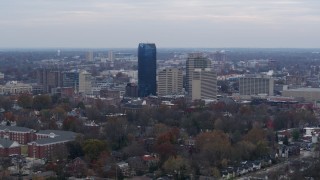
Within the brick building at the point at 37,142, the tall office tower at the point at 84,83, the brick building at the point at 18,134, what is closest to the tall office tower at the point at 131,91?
the tall office tower at the point at 84,83

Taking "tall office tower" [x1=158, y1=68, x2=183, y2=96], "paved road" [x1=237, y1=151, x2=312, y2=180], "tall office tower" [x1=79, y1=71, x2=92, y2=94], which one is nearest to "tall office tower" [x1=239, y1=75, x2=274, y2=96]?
"tall office tower" [x1=158, y1=68, x2=183, y2=96]

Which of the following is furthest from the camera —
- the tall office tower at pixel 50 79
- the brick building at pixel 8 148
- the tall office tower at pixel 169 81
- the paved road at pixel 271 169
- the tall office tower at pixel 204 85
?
the tall office tower at pixel 50 79

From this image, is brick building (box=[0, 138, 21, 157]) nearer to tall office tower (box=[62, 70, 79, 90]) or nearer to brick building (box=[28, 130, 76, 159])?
brick building (box=[28, 130, 76, 159])

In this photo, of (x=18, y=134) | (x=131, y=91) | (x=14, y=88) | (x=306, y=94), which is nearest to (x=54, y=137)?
(x=18, y=134)

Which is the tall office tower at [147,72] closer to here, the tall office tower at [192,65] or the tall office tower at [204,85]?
the tall office tower at [192,65]

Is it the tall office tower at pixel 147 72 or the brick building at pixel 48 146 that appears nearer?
the brick building at pixel 48 146

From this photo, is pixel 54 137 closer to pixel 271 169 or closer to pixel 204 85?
pixel 271 169

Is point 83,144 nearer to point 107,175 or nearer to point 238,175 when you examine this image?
point 107,175

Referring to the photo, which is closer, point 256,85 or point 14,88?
point 256,85
